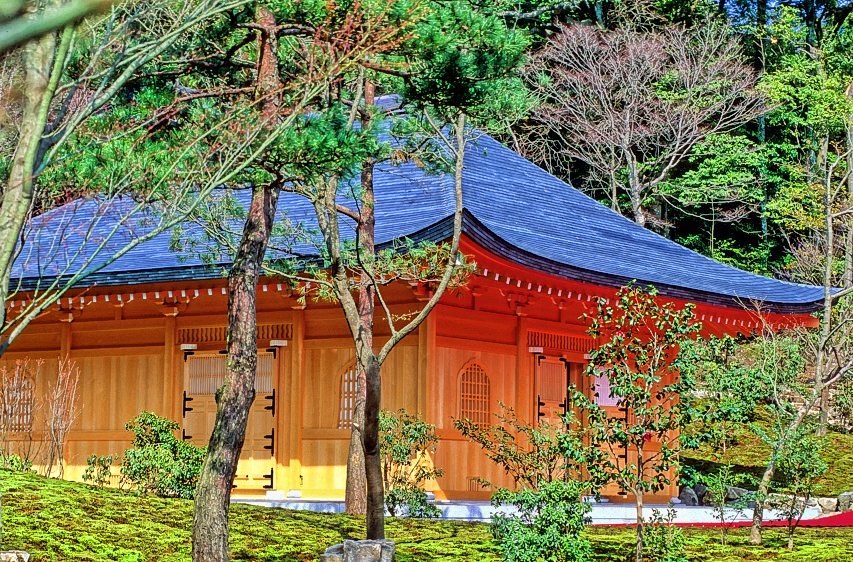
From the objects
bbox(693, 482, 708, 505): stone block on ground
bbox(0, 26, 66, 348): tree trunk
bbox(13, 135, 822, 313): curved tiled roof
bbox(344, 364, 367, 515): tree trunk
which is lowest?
bbox(693, 482, 708, 505): stone block on ground

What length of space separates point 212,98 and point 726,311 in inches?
420

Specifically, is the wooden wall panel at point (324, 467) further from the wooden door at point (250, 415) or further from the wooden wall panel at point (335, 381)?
the wooden door at point (250, 415)

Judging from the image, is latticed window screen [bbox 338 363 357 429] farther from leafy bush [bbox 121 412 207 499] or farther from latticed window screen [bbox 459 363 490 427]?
leafy bush [bbox 121 412 207 499]

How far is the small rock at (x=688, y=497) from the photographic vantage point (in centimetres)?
2200

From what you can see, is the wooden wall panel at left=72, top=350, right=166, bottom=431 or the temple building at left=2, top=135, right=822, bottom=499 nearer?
the temple building at left=2, top=135, right=822, bottom=499

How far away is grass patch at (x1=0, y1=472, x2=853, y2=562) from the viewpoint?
34.3ft

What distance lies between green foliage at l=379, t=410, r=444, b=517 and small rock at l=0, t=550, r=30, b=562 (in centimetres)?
575

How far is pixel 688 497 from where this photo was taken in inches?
870

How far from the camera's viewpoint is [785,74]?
3353 centimetres

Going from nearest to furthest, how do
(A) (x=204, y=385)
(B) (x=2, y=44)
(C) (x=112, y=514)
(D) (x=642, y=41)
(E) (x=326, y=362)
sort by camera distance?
1. (B) (x=2, y=44)
2. (C) (x=112, y=514)
3. (E) (x=326, y=362)
4. (A) (x=204, y=385)
5. (D) (x=642, y=41)

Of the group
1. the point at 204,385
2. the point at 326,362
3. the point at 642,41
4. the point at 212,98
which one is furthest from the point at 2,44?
the point at 642,41

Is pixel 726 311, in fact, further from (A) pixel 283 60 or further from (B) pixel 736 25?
(B) pixel 736 25

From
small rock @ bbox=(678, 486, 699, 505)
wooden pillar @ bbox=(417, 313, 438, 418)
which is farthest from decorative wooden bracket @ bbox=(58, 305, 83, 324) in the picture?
small rock @ bbox=(678, 486, 699, 505)

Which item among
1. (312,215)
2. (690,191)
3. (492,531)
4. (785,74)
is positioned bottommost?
(492,531)
